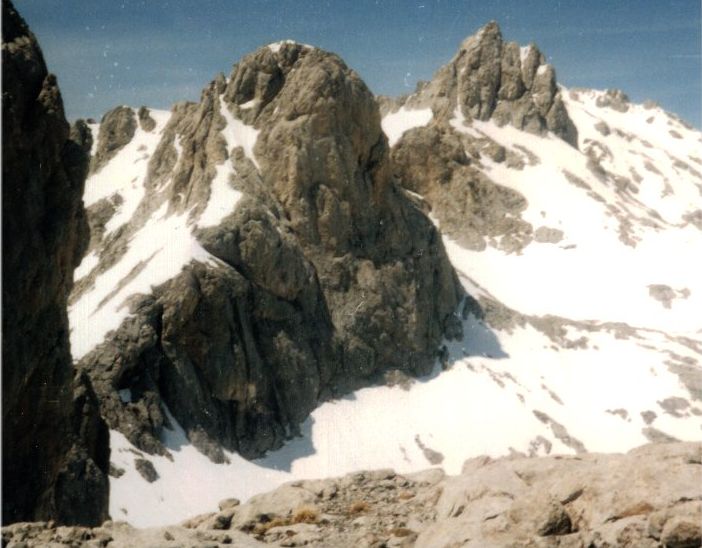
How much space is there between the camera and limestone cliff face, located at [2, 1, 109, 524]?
63.4 ft

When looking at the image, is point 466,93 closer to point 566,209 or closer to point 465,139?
point 465,139

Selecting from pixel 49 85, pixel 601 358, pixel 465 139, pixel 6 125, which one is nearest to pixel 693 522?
pixel 6 125

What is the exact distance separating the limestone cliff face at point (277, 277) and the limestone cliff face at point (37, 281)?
22351mm

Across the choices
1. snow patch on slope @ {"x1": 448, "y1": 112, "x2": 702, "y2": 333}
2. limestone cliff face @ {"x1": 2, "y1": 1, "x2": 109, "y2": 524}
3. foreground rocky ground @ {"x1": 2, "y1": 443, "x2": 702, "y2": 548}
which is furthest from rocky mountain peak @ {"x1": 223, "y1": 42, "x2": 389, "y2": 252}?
foreground rocky ground @ {"x1": 2, "y1": 443, "x2": 702, "y2": 548}

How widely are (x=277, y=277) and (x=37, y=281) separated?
4102 centimetres

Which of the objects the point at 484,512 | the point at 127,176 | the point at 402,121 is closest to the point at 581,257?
the point at 402,121

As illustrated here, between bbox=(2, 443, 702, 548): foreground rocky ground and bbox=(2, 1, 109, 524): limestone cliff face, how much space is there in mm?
6041

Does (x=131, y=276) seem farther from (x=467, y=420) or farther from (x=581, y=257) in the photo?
(x=581, y=257)

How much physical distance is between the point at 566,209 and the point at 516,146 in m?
17.5

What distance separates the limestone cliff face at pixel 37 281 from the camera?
1931 cm

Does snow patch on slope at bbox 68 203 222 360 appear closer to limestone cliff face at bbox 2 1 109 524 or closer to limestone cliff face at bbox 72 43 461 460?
limestone cliff face at bbox 72 43 461 460

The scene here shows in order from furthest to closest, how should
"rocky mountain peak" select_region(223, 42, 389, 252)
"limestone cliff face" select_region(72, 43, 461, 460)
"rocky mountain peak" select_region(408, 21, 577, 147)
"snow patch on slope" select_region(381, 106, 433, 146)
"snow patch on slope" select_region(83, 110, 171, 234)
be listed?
"rocky mountain peak" select_region(408, 21, 577, 147)
"snow patch on slope" select_region(381, 106, 433, 146)
"snow patch on slope" select_region(83, 110, 171, 234)
"rocky mountain peak" select_region(223, 42, 389, 252)
"limestone cliff face" select_region(72, 43, 461, 460)

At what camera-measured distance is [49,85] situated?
21.1 metres

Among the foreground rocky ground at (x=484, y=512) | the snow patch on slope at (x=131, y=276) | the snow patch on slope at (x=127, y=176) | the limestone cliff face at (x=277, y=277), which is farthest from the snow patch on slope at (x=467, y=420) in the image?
the snow patch on slope at (x=127, y=176)
